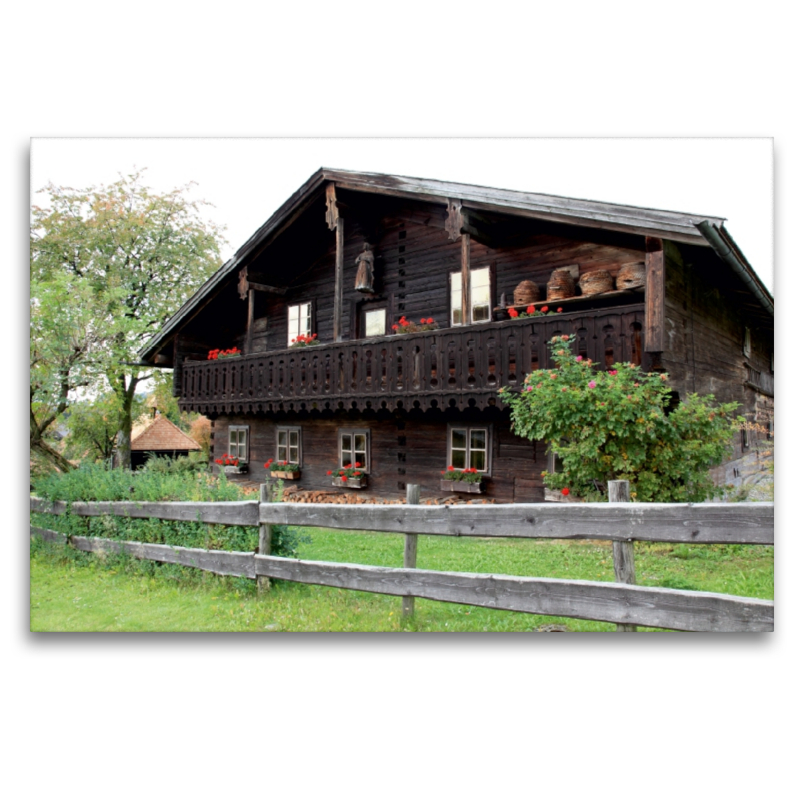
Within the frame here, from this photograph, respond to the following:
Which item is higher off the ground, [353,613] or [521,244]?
[521,244]

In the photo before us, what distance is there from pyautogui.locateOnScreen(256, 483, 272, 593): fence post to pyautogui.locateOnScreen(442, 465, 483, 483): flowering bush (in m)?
5.02

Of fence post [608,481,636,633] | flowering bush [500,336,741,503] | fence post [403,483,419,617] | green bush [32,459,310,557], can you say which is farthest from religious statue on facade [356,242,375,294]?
fence post [608,481,636,633]

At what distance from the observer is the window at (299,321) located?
13180 mm

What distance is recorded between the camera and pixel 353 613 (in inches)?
202

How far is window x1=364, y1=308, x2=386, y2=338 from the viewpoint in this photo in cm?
1238

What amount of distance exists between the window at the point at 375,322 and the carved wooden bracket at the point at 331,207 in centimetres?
217

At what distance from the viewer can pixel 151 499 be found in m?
6.54

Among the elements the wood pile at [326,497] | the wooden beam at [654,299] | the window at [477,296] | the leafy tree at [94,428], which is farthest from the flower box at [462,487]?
the leafy tree at [94,428]

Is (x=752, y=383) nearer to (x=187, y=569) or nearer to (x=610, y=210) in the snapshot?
(x=610, y=210)

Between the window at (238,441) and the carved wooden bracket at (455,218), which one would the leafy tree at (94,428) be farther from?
the window at (238,441)

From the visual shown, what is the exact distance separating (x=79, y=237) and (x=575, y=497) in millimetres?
6407

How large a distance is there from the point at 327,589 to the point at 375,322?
25.2 feet

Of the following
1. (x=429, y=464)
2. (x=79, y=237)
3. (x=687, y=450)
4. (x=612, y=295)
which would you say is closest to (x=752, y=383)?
(x=687, y=450)
